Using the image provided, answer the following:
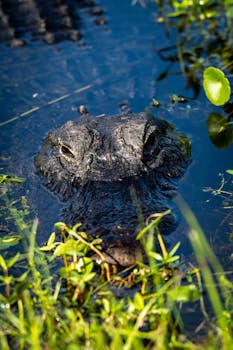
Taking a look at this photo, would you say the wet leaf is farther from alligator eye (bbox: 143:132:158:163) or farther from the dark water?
alligator eye (bbox: 143:132:158:163)

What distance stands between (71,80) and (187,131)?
172 cm

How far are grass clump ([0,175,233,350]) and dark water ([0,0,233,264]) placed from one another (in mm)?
595

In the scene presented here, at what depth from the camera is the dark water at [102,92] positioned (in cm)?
440

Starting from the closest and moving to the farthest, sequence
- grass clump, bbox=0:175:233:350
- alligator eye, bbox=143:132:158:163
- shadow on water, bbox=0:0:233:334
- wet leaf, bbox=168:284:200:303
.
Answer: grass clump, bbox=0:175:233:350, wet leaf, bbox=168:284:200:303, alligator eye, bbox=143:132:158:163, shadow on water, bbox=0:0:233:334

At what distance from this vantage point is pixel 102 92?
19.9ft

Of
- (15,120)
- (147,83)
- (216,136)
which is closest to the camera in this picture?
(216,136)

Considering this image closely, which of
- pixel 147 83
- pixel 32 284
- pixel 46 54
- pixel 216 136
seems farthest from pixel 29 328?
pixel 46 54

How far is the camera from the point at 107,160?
13.6ft

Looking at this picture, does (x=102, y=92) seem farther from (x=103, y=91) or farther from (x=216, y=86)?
(x=216, y=86)

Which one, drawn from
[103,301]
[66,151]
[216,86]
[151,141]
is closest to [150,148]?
[151,141]

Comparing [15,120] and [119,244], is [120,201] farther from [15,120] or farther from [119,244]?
[15,120]

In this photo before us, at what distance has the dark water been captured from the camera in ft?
14.4

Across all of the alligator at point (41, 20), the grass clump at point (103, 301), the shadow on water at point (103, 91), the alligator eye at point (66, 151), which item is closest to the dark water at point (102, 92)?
the shadow on water at point (103, 91)

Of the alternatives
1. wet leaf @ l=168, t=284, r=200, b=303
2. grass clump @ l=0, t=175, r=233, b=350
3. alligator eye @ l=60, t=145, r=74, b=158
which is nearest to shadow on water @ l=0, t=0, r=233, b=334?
alligator eye @ l=60, t=145, r=74, b=158
